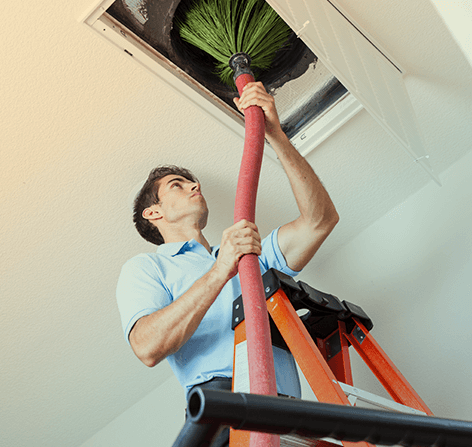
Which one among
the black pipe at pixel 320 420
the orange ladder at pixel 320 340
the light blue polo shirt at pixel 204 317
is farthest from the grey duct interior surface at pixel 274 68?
the black pipe at pixel 320 420

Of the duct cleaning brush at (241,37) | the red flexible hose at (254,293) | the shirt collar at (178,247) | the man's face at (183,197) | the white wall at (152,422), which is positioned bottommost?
the white wall at (152,422)

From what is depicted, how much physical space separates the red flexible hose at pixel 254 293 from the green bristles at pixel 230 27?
0.65 ft

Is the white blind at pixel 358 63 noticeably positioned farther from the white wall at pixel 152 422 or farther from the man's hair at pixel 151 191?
the white wall at pixel 152 422

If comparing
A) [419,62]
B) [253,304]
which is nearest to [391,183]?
[419,62]

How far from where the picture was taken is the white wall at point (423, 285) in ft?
4.94

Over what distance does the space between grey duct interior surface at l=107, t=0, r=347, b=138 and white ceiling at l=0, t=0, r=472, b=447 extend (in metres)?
0.10

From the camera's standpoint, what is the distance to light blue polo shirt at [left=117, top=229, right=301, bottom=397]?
118cm

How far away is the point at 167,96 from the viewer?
1.45 metres

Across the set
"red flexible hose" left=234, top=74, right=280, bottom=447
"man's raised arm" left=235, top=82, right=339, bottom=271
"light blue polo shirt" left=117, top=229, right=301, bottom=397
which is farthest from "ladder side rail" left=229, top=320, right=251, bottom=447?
"man's raised arm" left=235, top=82, right=339, bottom=271

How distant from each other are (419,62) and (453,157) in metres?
0.45

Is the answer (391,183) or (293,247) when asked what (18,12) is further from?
(391,183)

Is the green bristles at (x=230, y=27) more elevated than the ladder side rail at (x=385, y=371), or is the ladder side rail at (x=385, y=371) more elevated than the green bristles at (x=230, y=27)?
the green bristles at (x=230, y=27)

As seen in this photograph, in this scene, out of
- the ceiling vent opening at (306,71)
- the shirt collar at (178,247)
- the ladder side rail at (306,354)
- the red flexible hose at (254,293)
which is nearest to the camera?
the red flexible hose at (254,293)

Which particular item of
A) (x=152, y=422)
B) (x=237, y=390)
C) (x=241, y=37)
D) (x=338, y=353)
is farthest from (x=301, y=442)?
(x=152, y=422)
